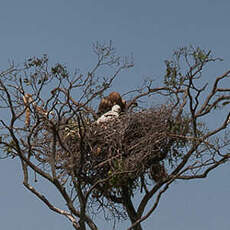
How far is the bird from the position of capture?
8.42 m

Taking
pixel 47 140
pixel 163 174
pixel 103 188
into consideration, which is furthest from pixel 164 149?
pixel 47 140

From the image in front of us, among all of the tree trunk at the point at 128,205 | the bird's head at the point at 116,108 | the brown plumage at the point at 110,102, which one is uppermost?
the brown plumage at the point at 110,102

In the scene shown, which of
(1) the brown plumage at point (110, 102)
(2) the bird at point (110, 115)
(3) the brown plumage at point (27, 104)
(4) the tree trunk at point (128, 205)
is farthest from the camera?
(1) the brown plumage at point (110, 102)

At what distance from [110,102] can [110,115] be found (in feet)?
1.37

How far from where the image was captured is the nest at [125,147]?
783cm

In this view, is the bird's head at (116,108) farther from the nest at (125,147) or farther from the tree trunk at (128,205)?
the tree trunk at (128,205)

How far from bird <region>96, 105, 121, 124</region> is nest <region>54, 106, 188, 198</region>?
0.34ft

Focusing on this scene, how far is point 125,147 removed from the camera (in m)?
8.05

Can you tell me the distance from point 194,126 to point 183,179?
663 millimetres

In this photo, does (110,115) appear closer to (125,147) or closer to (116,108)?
(116,108)

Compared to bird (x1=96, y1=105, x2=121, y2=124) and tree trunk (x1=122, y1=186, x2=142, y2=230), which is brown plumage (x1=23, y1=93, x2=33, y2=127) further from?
tree trunk (x1=122, y1=186, x2=142, y2=230)

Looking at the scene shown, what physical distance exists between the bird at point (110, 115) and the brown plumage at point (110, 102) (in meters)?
0.14

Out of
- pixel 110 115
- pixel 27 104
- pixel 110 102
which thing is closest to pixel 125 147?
pixel 110 115

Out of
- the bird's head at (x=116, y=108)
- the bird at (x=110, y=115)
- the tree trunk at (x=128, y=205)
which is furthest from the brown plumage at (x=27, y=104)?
the tree trunk at (x=128, y=205)
